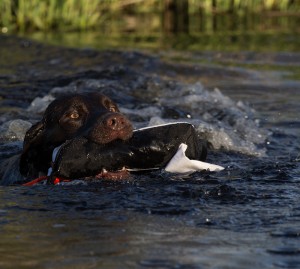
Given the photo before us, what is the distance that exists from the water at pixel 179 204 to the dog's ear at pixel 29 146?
1.73 feet

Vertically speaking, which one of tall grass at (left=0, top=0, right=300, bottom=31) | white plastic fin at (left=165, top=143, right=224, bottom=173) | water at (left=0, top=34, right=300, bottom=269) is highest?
tall grass at (left=0, top=0, right=300, bottom=31)

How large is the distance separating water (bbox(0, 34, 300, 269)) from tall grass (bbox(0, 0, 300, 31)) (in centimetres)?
658

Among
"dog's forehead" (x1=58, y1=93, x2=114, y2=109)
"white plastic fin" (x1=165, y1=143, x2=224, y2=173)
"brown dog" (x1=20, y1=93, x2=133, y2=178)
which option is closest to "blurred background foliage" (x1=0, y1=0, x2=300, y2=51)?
"dog's forehead" (x1=58, y1=93, x2=114, y2=109)

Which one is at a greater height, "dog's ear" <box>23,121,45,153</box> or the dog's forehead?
the dog's forehead

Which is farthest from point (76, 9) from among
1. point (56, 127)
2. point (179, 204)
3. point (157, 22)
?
point (179, 204)

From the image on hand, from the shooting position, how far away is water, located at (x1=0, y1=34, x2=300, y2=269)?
434 centimetres

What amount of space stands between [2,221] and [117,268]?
4.09ft

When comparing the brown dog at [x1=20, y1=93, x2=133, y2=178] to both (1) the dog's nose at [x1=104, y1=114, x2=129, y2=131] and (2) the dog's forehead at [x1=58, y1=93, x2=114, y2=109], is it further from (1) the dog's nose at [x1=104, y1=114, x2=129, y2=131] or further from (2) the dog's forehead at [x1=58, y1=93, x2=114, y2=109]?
(1) the dog's nose at [x1=104, y1=114, x2=129, y2=131]

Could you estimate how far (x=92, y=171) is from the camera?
581 cm

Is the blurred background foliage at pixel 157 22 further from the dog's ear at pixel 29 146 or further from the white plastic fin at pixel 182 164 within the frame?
the white plastic fin at pixel 182 164

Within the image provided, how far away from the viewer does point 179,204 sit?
542cm

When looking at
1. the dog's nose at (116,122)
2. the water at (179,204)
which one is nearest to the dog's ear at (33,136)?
the water at (179,204)

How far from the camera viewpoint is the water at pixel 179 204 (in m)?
4.34

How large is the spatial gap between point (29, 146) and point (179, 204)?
164 centimetres
